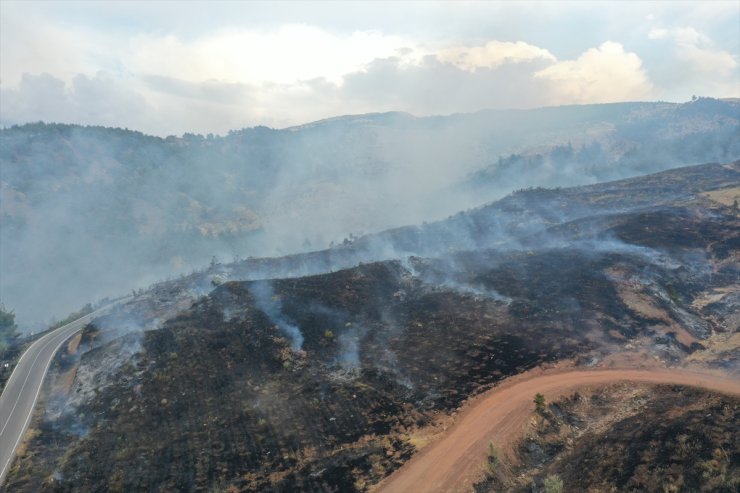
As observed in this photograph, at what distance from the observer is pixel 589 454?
24.4 meters

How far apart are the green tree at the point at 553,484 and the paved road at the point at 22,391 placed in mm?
34683

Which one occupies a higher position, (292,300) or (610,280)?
(292,300)

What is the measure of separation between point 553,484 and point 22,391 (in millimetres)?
48996

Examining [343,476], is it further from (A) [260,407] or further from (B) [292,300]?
(B) [292,300]

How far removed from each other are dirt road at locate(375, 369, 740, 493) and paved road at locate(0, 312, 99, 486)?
28.4 m

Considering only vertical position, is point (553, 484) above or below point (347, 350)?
below

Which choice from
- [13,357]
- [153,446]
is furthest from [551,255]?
[13,357]

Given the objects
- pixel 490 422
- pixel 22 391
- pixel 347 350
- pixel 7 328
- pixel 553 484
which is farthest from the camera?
pixel 7 328

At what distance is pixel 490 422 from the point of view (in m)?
30.0

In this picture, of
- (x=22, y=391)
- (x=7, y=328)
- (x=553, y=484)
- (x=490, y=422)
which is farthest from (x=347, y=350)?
(x=7, y=328)

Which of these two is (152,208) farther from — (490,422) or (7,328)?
(490,422)

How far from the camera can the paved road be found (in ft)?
118

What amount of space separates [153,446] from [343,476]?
14325 mm

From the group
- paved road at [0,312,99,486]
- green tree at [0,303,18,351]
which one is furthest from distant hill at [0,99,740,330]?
paved road at [0,312,99,486]
